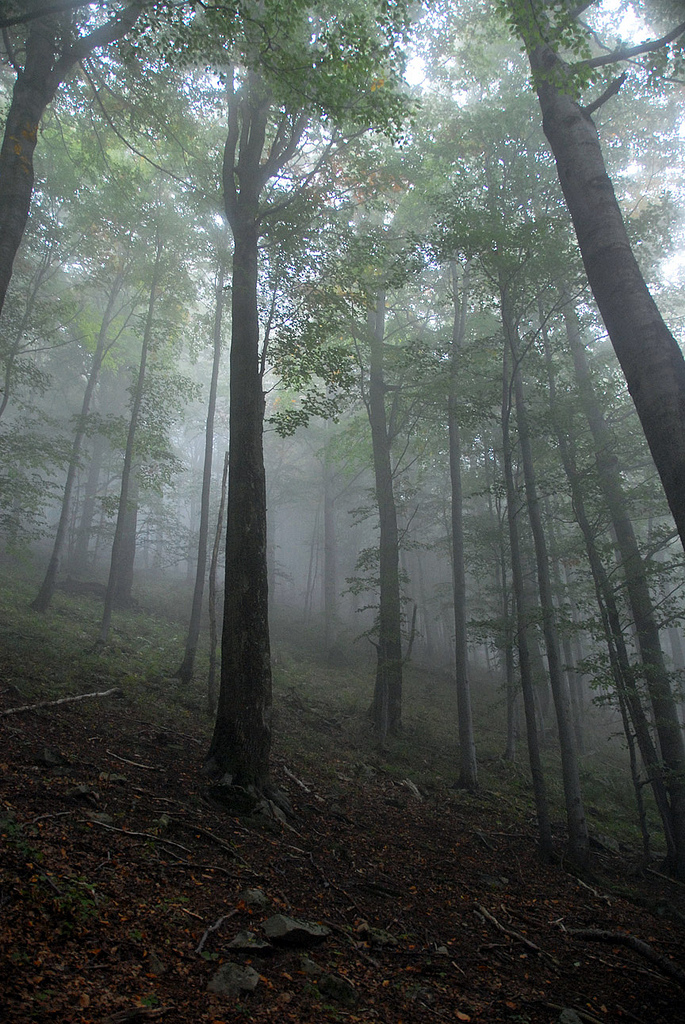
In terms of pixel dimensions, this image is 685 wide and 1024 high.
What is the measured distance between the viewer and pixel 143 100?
10656 mm

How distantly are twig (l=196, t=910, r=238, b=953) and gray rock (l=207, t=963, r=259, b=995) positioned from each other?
0.23 meters

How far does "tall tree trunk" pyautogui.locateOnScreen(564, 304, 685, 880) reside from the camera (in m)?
9.18

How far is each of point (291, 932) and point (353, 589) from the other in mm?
9108

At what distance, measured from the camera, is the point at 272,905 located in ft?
14.4

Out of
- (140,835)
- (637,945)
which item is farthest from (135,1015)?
(637,945)

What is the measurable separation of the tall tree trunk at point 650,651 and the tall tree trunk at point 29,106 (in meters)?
10.6

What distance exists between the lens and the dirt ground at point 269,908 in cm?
303

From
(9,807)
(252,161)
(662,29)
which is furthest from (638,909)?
(662,29)

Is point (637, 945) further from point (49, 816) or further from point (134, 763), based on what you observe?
point (134, 763)

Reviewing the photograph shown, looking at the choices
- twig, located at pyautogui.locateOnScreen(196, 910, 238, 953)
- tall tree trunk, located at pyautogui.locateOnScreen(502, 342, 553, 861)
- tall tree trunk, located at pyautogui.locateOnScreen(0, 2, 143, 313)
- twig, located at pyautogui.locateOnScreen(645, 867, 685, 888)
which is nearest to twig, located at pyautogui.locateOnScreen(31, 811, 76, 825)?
twig, located at pyautogui.locateOnScreen(196, 910, 238, 953)

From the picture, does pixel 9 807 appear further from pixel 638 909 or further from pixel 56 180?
pixel 56 180

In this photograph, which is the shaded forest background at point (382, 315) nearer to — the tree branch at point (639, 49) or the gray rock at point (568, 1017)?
the tree branch at point (639, 49)

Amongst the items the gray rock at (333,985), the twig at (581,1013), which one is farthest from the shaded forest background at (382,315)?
the twig at (581,1013)

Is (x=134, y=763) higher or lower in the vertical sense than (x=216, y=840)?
higher
